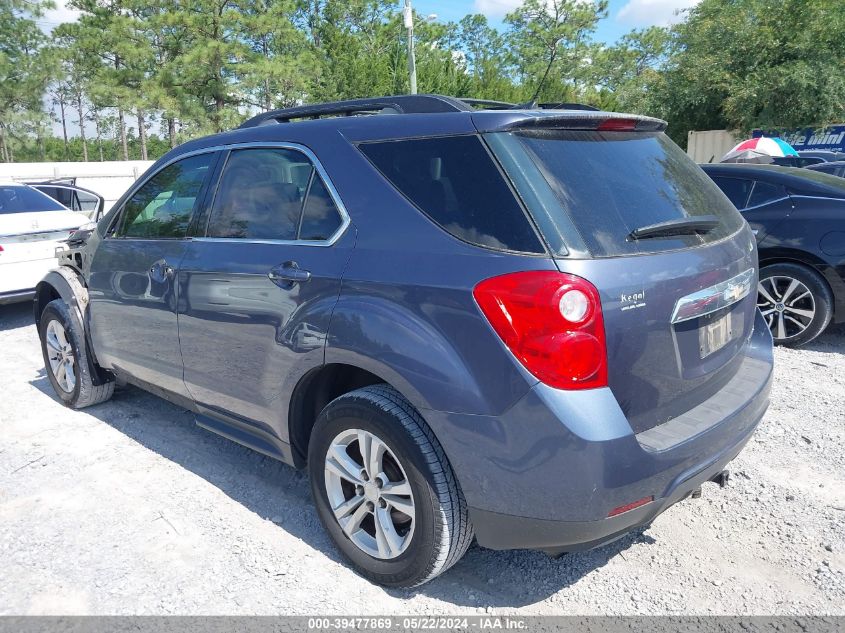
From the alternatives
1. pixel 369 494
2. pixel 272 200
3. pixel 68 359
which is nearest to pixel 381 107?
pixel 272 200

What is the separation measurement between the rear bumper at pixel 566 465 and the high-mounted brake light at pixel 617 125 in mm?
1076

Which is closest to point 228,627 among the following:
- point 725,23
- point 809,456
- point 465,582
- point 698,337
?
point 465,582

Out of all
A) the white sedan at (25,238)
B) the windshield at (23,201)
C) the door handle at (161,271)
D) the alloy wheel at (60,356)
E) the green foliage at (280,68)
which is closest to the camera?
the door handle at (161,271)

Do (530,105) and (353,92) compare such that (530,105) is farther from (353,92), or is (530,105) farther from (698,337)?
(353,92)

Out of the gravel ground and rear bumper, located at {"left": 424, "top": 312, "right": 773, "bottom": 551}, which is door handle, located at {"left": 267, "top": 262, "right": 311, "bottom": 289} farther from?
the gravel ground

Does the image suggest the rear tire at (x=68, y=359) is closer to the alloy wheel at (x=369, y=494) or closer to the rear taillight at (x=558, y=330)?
the alloy wheel at (x=369, y=494)

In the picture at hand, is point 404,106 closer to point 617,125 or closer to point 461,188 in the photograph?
point 461,188

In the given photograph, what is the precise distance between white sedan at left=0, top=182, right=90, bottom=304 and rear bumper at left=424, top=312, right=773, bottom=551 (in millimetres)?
5999

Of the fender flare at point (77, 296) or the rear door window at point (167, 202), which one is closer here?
the rear door window at point (167, 202)

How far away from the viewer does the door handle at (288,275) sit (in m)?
2.62

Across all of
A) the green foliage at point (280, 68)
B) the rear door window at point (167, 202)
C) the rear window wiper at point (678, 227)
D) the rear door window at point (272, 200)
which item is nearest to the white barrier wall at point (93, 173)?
the green foliage at point (280, 68)

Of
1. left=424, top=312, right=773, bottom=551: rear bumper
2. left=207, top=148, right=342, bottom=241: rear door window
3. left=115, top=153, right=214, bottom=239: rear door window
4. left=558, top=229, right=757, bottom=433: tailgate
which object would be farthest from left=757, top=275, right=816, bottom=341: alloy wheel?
left=115, top=153, right=214, bottom=239: rear door window

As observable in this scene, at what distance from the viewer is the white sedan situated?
6.84 metres

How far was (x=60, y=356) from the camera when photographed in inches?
180
